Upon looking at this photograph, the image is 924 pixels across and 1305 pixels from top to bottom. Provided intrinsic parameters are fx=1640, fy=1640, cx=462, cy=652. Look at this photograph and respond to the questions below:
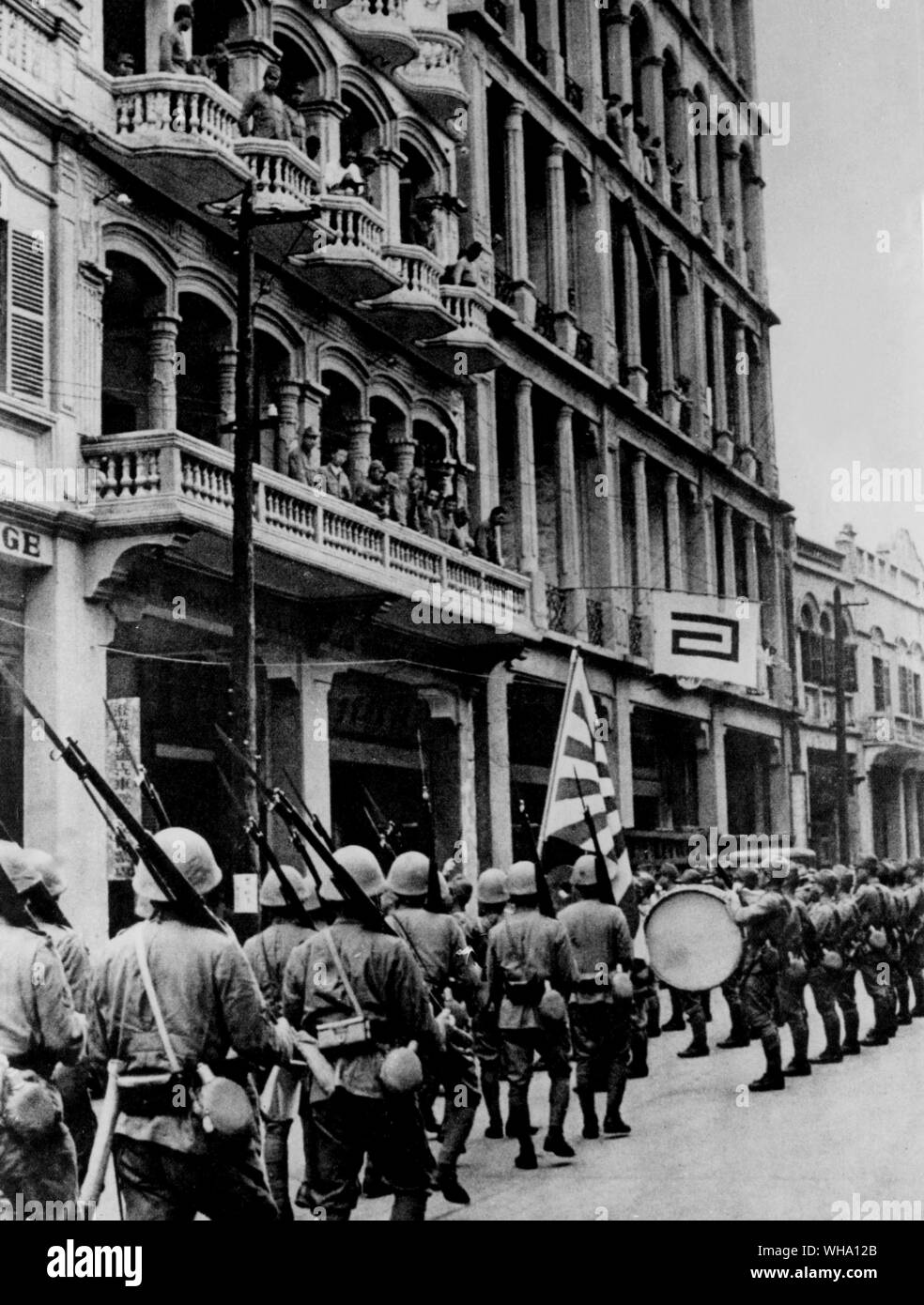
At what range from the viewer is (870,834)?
14367mm

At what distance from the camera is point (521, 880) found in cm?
970

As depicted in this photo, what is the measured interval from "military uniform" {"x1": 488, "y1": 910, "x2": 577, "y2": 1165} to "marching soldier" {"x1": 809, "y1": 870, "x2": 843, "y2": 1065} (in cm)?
396

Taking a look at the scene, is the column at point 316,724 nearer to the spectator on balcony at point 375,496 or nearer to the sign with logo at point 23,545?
the spectator on balcony at point 375,496

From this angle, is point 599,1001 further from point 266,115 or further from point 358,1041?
point 266,115

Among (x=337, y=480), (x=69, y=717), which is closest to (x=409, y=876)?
(x=69, y=717)

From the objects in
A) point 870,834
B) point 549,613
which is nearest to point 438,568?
point 549,613

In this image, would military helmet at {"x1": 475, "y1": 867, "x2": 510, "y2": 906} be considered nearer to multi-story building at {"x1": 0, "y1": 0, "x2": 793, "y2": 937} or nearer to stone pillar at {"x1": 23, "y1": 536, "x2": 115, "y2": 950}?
multi-story building at {"x1": 0, "y1": 0, "x2": 793, "y2": 937}

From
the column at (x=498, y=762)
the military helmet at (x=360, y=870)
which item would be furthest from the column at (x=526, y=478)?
the military helmet at (x=360, y=870)

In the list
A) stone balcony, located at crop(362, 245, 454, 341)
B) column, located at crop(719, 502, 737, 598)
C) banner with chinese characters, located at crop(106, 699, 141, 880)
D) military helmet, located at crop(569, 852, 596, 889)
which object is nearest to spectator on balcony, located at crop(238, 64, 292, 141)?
stone balcony, located at crop(362, 245, 454, 341)

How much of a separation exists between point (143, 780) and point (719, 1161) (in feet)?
12.4

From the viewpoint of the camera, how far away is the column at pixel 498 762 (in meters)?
15.3

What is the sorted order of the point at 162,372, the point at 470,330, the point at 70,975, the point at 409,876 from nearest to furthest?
1. the point at 70,975
2. the point at 409,876
3. the point at 162,372
4. the point at 470,330

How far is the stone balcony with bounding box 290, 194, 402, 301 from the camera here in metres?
15.9

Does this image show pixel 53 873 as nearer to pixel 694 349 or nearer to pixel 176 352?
pixel 176 352
